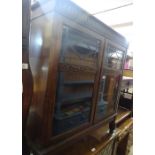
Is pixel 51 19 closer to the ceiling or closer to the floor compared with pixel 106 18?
closer to the floor

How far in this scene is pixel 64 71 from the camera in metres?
0.95

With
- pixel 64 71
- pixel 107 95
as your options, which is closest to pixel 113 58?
pixel 107 95

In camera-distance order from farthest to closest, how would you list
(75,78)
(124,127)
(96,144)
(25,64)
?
(124,127) < (96,144) < (75,78) < (25,64)

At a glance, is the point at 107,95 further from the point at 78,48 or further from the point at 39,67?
the point at 39,67

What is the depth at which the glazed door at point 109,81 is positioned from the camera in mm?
1337

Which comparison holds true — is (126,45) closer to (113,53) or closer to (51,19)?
(113,53)

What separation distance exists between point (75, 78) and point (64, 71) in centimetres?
18

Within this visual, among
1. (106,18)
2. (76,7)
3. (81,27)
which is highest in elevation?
(106,18)

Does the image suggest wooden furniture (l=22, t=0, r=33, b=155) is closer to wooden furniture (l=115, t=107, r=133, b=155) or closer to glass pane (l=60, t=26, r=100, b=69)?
glass pane (l=60, t=26, r=100, b=69)

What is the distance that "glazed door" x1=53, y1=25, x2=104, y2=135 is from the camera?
A: 3.15ft

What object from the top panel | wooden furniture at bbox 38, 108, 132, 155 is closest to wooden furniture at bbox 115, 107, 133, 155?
wooden furniture at bbox 38, 108, 132, 155
